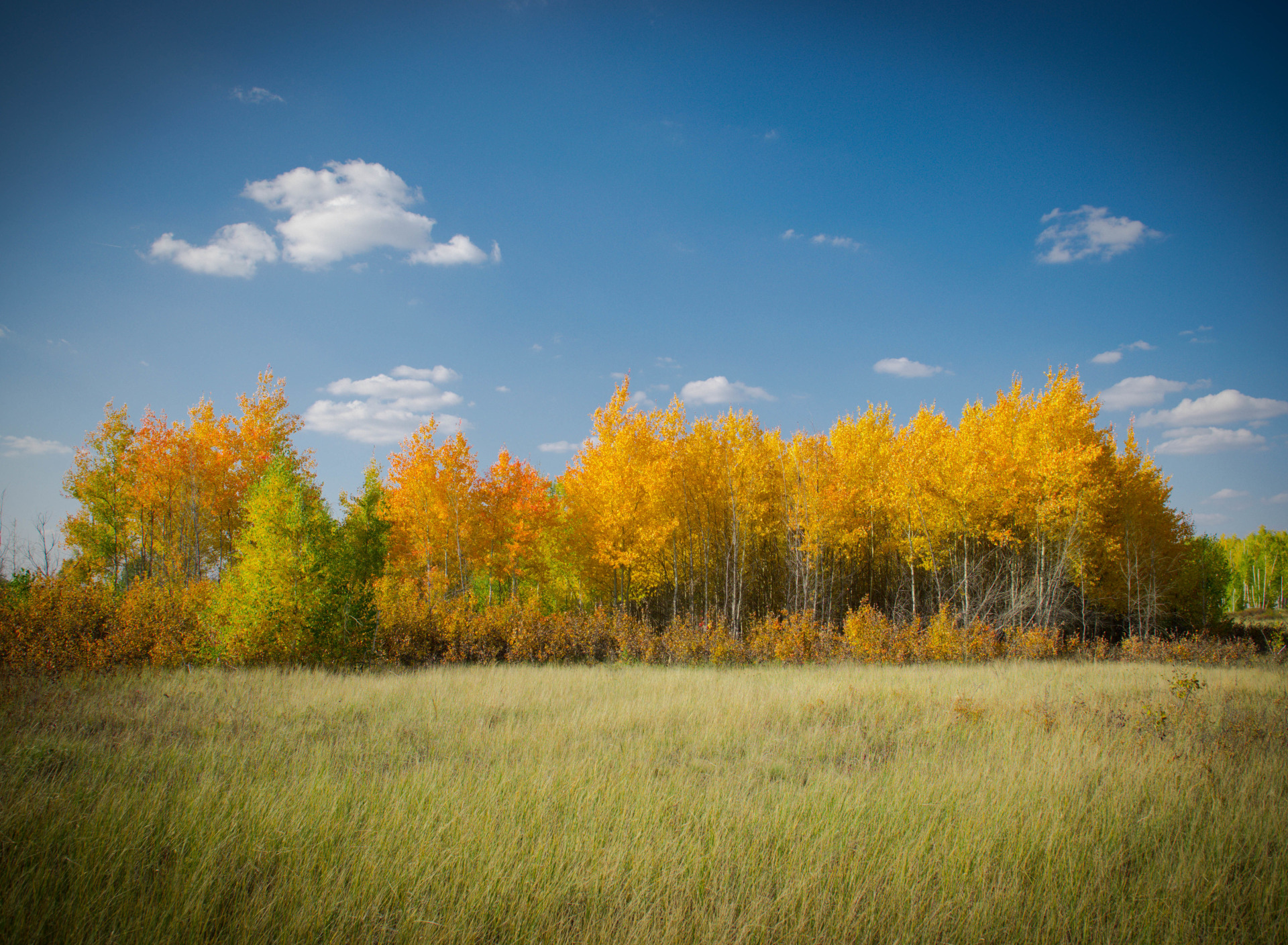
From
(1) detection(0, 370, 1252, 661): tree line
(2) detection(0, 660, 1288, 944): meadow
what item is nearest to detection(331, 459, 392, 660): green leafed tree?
(1) detection(0, 370, 1252, 661): tree line

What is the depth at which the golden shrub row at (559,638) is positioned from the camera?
451 inches

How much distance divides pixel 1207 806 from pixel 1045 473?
1674cm

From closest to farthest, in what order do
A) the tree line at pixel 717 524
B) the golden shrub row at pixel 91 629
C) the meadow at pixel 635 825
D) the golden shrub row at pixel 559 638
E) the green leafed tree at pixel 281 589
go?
1. the meadow at pixel 635 825
2. the golden shrub row at pixel 91 629
3. the green leafed tree at pixel 281 589
4. the golden shrub row at pixel 559 638
5. the tree line at pixel 717 524

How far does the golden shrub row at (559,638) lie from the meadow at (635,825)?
421 centimetres

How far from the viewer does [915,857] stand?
147 inches

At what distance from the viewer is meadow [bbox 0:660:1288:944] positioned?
312 cm

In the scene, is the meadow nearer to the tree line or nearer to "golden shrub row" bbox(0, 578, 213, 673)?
"golden shrub row" bbox(0, 578, 213, 673)

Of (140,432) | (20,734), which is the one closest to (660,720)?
(20,734)

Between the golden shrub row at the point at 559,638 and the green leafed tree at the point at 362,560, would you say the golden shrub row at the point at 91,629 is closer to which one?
the golden shrub row at the point at 559,638

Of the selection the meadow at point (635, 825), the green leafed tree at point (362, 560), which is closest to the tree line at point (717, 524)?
the green leafed tree at point (362, 560)

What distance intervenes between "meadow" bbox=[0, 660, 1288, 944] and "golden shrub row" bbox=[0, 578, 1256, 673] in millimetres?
4208

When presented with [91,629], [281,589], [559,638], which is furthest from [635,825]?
[91,629]

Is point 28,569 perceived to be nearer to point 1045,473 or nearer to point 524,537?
point 524,537

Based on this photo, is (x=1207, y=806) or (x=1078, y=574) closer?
(x=1207, y=806)
